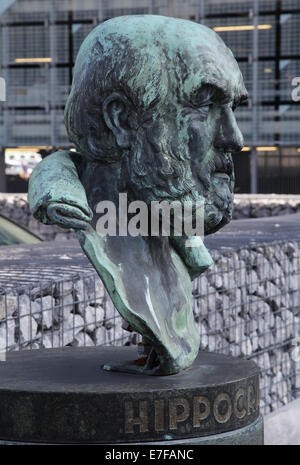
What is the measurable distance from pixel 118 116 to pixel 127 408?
32.4 inches

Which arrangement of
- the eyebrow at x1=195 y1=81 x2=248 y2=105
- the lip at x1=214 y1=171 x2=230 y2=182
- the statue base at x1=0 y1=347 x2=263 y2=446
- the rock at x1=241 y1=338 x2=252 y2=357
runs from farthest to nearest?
the rock at x1=241 y1=338 x2=252 y2=357, the lip at x1=214 y1=171 x2=230 y2=182, the eyebrow at x1=195 y1=81 x2=248 y2=105, the statue base at x1=0 y1=347 x2=263 y2=446

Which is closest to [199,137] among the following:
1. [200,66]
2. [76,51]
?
[200,66]

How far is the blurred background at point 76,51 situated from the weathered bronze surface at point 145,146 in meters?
20.4

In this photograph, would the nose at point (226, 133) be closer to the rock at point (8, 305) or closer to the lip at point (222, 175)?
the lip at point (222, 175)

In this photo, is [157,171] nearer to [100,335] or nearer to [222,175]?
[222,175]

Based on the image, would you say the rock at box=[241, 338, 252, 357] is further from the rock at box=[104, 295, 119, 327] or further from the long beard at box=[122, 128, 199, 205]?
the long beard at box=[122, 128, 199, 205]

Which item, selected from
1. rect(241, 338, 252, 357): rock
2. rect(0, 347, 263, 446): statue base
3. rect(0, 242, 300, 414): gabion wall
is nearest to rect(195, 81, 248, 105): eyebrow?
rect(0, 347, 263, 446): statue base

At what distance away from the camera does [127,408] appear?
2396mm

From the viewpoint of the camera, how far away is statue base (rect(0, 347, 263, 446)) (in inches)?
94.0

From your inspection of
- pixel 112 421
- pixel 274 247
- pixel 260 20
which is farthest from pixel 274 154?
pixel 112 421

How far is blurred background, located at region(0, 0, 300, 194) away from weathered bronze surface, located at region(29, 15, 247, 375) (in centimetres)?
2038

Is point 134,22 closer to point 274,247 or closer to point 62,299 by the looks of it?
point 62,299

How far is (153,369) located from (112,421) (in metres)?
0.30

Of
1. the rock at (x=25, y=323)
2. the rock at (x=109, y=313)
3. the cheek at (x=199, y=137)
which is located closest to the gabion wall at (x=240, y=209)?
the rock at (x=109, y=313)
